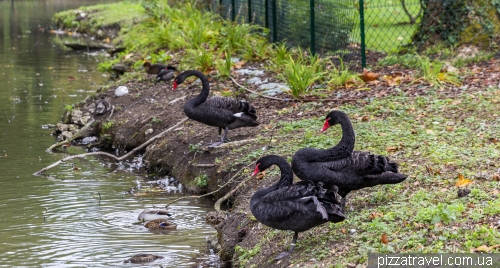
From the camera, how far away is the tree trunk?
41.7 feet

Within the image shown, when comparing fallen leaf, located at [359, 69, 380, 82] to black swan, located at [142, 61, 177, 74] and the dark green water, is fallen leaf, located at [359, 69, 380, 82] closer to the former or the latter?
the dark green water

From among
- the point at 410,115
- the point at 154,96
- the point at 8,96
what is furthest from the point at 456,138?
the point at 8,96

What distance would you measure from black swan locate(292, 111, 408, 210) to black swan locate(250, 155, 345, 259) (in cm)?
24

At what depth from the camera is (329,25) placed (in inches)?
485

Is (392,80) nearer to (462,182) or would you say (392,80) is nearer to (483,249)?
(462,182)

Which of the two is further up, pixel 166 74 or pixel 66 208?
pixel 166 74

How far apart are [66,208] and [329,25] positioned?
6014mm

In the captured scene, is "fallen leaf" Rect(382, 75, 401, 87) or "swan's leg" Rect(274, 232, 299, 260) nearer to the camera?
"swan's leg" Rect(274, 232, 299, 260)

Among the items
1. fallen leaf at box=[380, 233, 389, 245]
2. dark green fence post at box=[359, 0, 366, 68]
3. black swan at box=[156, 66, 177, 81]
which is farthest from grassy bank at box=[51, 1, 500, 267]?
dark green fence post at box=[359, 0, 366, 68]

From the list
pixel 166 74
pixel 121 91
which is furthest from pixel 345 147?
pixel 121 91

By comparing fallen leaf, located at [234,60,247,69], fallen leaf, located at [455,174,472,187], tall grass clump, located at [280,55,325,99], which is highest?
fallen leaf, located at [455,174,472,187]

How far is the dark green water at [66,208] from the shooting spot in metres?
6.82

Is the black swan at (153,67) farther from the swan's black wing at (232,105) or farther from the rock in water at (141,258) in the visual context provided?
the rock in water at (141,258)

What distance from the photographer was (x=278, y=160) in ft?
18.9
